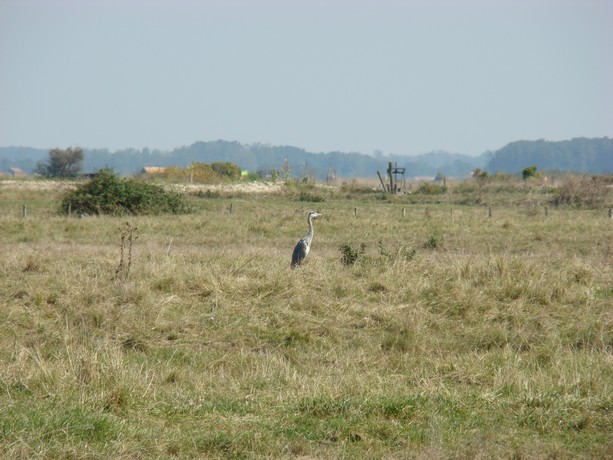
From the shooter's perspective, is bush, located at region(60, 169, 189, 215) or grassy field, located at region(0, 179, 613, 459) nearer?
grassy field, located at region(0, 179, 613, 459)

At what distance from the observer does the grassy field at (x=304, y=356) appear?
626 cm

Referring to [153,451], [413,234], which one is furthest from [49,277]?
[413,234]

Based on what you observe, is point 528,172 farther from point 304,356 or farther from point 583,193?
point 304,356

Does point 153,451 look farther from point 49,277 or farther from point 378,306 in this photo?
point 49,277

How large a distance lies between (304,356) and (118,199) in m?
25.2

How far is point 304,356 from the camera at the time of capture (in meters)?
10.1

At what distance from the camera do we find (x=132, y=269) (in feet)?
45.5

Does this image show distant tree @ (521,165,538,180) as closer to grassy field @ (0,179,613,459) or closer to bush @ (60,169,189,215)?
bush @ (60,169,189,215)

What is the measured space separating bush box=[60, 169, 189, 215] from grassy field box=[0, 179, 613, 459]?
48.9 feet

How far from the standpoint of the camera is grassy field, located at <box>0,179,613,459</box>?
246 inches

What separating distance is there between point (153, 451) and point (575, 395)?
369 cm

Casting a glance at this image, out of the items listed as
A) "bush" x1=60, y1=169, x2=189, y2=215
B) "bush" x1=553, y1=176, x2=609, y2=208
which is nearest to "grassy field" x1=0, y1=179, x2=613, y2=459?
"bush" x1=60, y1=169, x2=189, y2=215

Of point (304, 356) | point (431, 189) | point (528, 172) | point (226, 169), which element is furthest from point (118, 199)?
point (226, 169)

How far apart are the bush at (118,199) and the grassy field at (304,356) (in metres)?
14.9
